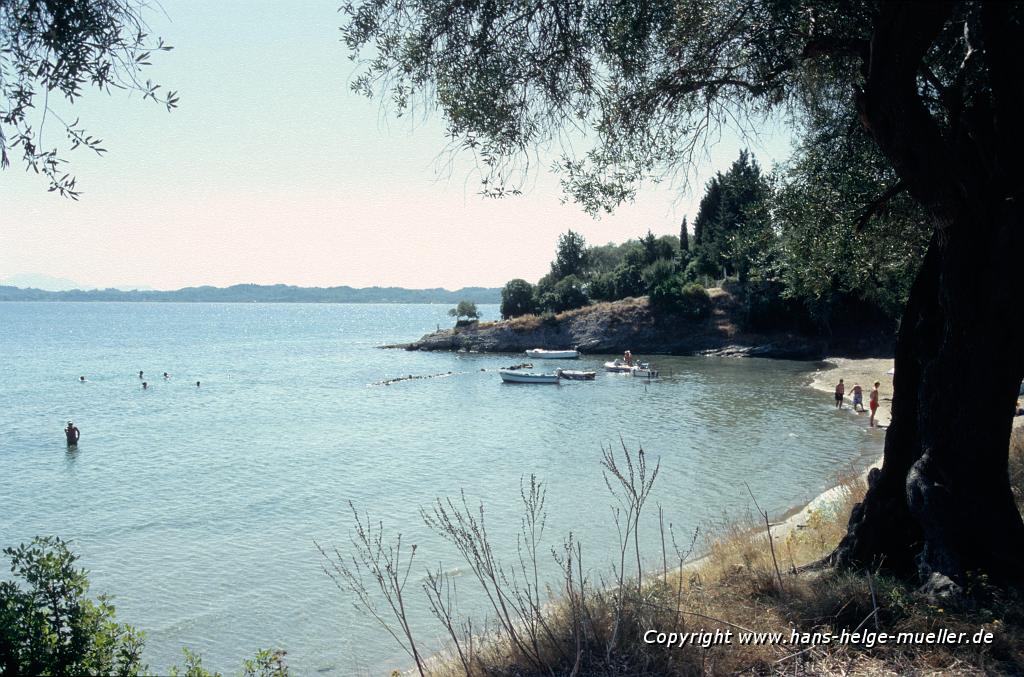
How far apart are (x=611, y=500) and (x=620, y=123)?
14.3 m

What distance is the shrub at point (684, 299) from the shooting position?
2879 inches

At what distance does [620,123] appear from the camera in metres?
9.64

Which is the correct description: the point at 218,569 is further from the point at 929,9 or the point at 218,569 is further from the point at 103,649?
the point at 929,9

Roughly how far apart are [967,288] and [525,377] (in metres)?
49.3

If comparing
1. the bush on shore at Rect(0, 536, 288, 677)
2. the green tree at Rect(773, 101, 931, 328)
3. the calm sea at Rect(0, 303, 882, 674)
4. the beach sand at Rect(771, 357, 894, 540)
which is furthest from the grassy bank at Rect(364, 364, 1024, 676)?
the beach sand at Rect(771, 357, 894, 540)

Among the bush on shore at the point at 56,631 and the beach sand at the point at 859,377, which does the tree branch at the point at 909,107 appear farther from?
the beach sand at the point at 859,377

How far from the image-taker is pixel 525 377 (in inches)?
2189

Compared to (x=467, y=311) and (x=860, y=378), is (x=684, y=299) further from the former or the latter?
(x=467, y=311)

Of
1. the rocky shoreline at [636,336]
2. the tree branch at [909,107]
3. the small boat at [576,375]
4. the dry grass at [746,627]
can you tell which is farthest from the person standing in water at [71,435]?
the rocky shoreline at [636,336]

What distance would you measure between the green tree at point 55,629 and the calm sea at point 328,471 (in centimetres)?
765

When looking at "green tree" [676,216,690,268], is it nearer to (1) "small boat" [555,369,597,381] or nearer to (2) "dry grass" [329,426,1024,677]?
(1) "small boat" [555,369,597,381]

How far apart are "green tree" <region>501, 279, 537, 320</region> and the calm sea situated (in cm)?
3027

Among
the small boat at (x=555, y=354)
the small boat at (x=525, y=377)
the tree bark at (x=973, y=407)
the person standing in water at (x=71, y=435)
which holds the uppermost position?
the tree bark at (x=973, y=407)

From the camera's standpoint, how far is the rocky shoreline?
6606 cm
